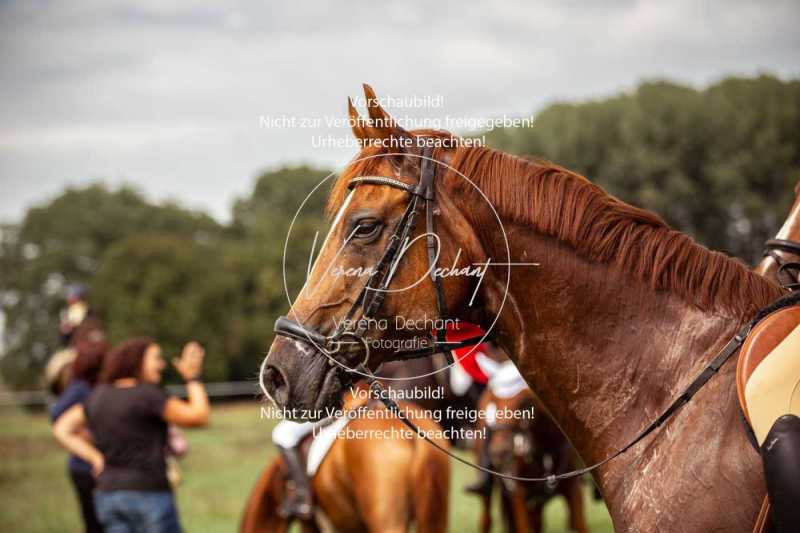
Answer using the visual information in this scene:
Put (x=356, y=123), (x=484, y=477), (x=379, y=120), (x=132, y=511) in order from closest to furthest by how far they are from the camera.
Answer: (x=379, y=120) < (x=356, y=123) < (x=132, y=511) < (x=484, y=477)

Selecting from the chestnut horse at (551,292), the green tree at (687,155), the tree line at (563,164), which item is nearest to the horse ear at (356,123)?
the chestnut horse at (551,292)

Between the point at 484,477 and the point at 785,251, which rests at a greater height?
the point at 785,251

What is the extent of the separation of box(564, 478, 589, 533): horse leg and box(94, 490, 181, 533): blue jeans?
423 centimetres

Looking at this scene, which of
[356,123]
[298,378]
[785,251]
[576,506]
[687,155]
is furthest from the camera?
[687,155]

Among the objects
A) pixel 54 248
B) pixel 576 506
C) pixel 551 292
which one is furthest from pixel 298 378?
pixel 54 248

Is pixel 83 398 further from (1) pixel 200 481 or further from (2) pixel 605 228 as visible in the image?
(1) pixel 200 481

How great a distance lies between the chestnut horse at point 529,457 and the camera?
7.35 meters

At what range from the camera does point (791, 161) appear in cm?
2272

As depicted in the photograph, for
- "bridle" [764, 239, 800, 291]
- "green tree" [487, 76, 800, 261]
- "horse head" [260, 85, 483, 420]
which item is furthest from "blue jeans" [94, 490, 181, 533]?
"green tree" [487, 76, 800, 261]

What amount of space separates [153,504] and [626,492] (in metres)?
4.34

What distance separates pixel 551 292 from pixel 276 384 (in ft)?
3.40

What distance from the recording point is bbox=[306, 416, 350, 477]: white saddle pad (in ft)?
18.2

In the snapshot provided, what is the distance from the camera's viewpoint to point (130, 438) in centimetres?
566

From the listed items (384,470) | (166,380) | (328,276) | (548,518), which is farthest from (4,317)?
(328,276)
